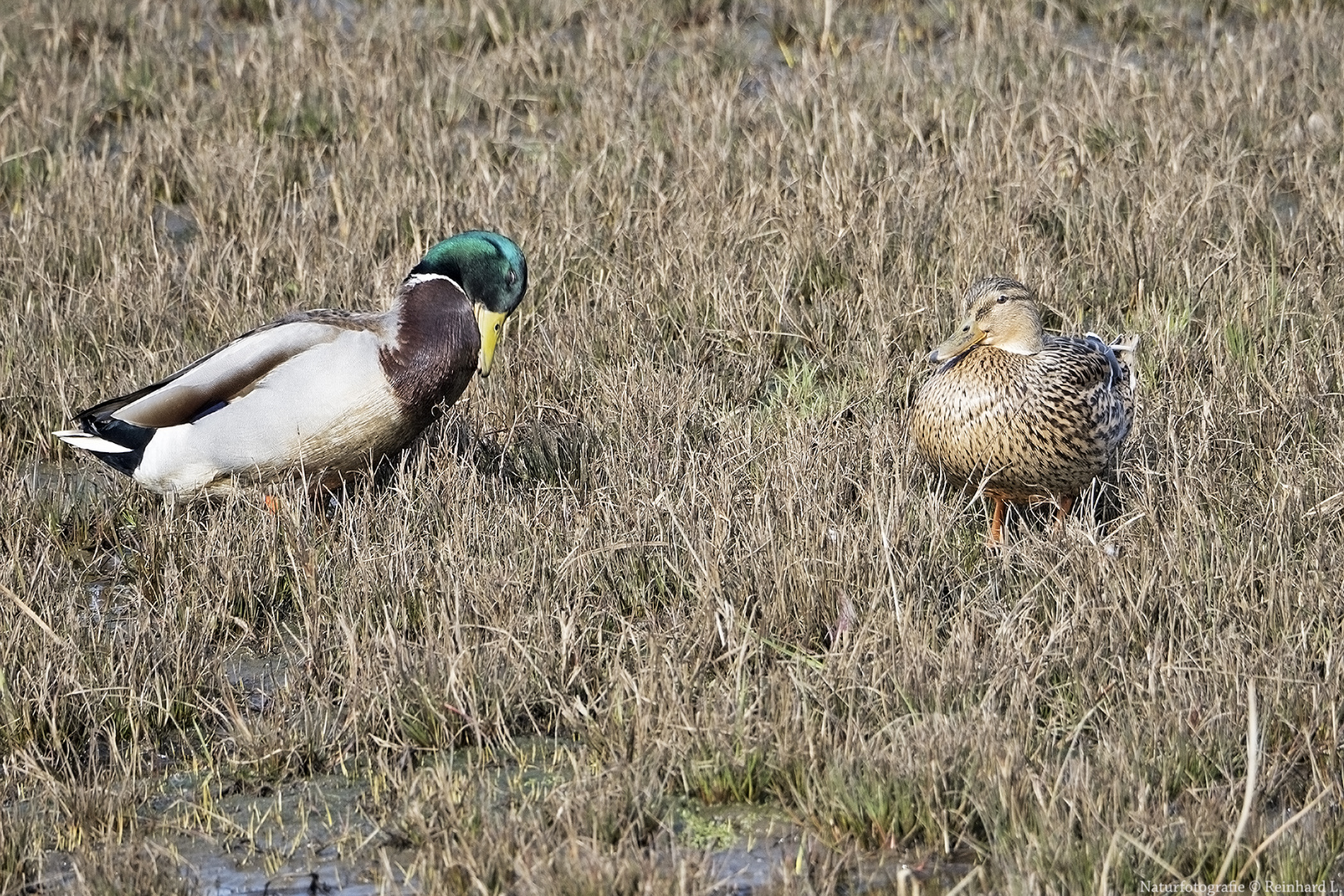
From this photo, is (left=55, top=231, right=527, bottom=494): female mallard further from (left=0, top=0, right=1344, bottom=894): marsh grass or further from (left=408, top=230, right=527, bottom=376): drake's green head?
(left=0, top=0, right=1344, bottom=894): marsh grass

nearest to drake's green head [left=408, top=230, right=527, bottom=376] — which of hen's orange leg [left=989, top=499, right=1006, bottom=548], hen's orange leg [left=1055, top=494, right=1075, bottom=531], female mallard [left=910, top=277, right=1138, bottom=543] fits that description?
female mallard [left=910, top=277, right=1138, bottom=543]

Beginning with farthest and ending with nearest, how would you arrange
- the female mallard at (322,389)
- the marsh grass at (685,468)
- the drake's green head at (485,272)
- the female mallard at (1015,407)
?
the drake's green head at (485,272)
the female mallard at (322,389)
the female mallard at (1015,407)
the marsh grass at (685,468)

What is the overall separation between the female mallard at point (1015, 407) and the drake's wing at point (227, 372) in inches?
64.7

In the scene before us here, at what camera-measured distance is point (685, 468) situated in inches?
181

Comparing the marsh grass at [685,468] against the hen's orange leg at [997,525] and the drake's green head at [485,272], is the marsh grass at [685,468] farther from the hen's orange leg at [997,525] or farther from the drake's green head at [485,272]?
the drake's green head at [485,272]

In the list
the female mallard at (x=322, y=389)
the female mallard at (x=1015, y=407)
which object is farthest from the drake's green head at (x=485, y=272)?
the female mallard at (x=1015, y=407)

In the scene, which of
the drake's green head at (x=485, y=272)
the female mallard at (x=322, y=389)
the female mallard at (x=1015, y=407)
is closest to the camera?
the female mallard at (x=1015, y=407)

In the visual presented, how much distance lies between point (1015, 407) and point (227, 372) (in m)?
2.18

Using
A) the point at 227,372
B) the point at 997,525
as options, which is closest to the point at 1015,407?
the point at 997,525

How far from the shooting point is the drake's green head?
4.82 meters

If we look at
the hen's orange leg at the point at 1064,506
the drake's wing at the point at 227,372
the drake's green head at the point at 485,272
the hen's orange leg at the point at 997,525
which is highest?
the drake's green head at the point at 485,272

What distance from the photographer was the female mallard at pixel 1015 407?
431cm

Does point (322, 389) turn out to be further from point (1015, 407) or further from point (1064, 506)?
point (1064, 506)

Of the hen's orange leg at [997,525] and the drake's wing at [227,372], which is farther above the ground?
the drake's wing at [227,372]
